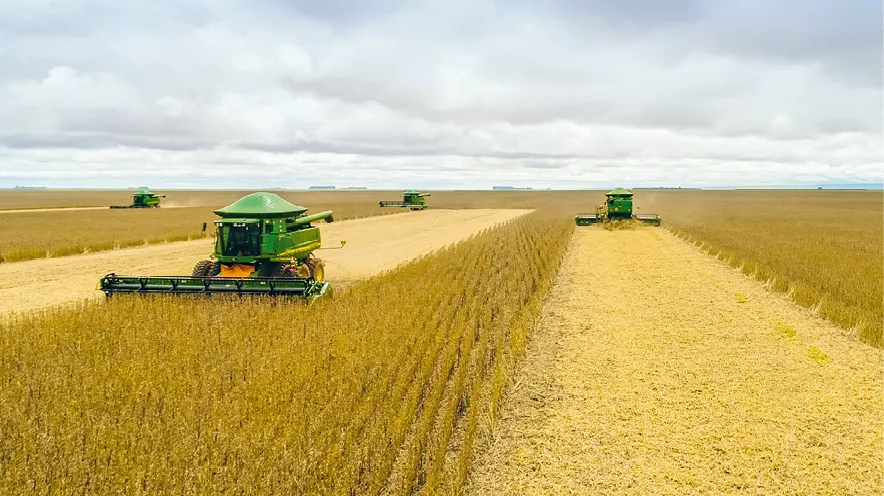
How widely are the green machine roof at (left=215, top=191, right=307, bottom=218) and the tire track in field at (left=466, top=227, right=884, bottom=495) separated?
23.2ft

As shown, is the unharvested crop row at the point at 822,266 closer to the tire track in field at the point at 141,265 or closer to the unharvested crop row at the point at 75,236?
the tire track in field at the point at 141,265

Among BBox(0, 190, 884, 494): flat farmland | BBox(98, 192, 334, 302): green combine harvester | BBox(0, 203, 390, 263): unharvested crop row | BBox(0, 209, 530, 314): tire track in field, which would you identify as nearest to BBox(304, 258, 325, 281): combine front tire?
BBox(0, 209, 530, 314): tire track in field

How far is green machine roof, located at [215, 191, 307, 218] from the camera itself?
12203mm

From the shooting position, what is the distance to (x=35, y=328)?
331 inches

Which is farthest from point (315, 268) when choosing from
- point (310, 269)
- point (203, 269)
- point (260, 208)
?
point (203, 269)

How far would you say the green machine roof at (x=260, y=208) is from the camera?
12203mm

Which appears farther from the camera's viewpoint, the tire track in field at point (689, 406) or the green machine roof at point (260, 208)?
the green machine roof at point (260, 208)

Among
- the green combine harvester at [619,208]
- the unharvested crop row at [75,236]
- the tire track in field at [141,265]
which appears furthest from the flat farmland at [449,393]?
the green combine harvester at [619,208]

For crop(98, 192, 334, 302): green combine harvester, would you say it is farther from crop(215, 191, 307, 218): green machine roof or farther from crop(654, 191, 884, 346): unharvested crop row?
crop(654, 191, 884, 346): unharvested crop row

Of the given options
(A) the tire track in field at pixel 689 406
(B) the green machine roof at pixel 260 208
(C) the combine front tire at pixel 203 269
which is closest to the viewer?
(A) the tire track in field at pixel 689 406

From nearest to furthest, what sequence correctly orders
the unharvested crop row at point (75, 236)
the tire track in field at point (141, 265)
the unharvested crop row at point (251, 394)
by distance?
the unharvested crop row at point (251, 394) → the tire track in field at point (141, 265) → the unharvested crop row at point (75, 236)

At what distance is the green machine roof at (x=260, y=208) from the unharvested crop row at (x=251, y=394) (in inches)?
109

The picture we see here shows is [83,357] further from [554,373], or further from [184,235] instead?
[184,235]

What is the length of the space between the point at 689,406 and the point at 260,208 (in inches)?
409
